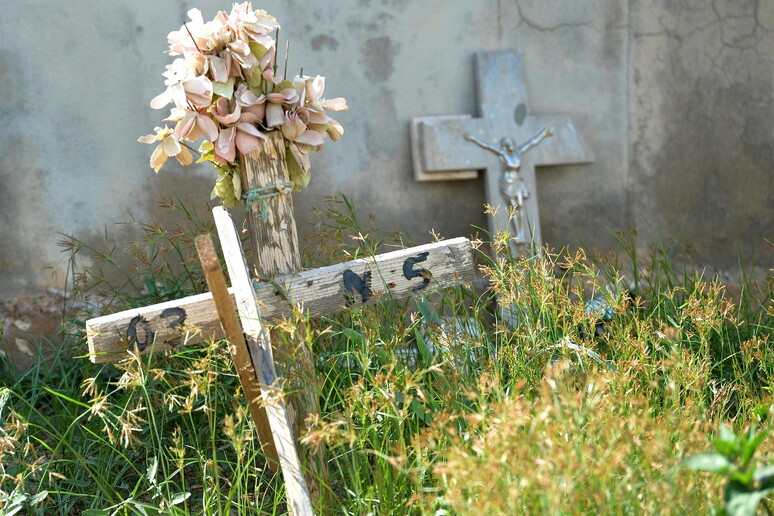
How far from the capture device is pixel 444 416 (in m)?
1.72

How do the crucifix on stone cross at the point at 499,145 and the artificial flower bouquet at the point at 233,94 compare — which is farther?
the crucifix on stone cross at the point at 499,145

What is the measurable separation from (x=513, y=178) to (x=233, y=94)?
75.7 inches

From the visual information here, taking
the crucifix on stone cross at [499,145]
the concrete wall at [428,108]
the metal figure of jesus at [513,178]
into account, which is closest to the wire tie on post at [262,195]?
the concrete wall at [428,108]

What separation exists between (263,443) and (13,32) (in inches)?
86.5

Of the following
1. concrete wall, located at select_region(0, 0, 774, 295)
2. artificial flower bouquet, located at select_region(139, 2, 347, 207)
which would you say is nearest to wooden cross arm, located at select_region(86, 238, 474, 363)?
artificial flower bouquet, located at select_region(139, 2, 347, 207)

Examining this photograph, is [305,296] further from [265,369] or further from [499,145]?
[499,145]

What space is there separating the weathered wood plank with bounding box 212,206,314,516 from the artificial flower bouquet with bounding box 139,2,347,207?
0.65 ft

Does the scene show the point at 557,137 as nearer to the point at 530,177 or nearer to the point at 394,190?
the point at 530,177

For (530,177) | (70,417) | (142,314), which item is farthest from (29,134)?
(530,177)

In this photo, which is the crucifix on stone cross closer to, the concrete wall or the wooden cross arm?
the concrete wall

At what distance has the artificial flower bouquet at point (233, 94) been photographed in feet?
7.67

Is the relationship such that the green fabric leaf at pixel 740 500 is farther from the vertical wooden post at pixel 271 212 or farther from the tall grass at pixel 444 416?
the vertical wooden post at pixel 271 212

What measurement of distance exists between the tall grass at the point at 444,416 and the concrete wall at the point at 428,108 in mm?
482

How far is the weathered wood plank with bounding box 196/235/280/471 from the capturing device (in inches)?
74.4
